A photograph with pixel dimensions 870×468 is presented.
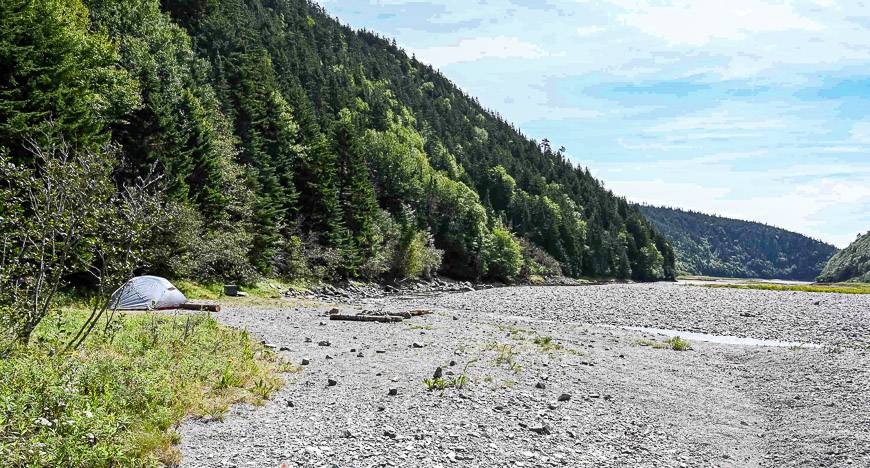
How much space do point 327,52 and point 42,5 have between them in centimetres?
13267

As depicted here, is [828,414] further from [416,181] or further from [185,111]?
[416,181]

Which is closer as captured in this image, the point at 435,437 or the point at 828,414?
the point at 435,437

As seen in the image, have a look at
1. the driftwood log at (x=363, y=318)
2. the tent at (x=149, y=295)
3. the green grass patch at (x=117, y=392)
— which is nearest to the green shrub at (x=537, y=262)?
the driftwood log at (x=363, y=318)

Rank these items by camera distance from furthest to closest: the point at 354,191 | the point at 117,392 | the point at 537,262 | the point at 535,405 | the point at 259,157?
the point at 537,262
the point at 354,191
the point at 259,157
the point at 535,405
the point at 117,392

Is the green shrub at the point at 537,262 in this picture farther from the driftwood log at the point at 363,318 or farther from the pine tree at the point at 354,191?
the driftwood log at the point at 363,318

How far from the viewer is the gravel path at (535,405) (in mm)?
9445

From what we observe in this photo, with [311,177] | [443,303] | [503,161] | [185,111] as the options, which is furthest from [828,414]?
[503,161]

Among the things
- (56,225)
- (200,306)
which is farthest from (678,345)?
(56,225)

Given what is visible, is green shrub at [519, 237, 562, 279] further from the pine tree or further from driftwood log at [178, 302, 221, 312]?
driftwood log at [178, 302, 221, 312]

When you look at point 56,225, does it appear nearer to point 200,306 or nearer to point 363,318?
point 200,306

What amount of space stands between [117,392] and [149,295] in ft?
63.2

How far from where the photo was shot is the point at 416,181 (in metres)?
99.2

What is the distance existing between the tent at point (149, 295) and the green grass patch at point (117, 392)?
1087 centimetres

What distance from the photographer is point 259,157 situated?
55.2 metres
